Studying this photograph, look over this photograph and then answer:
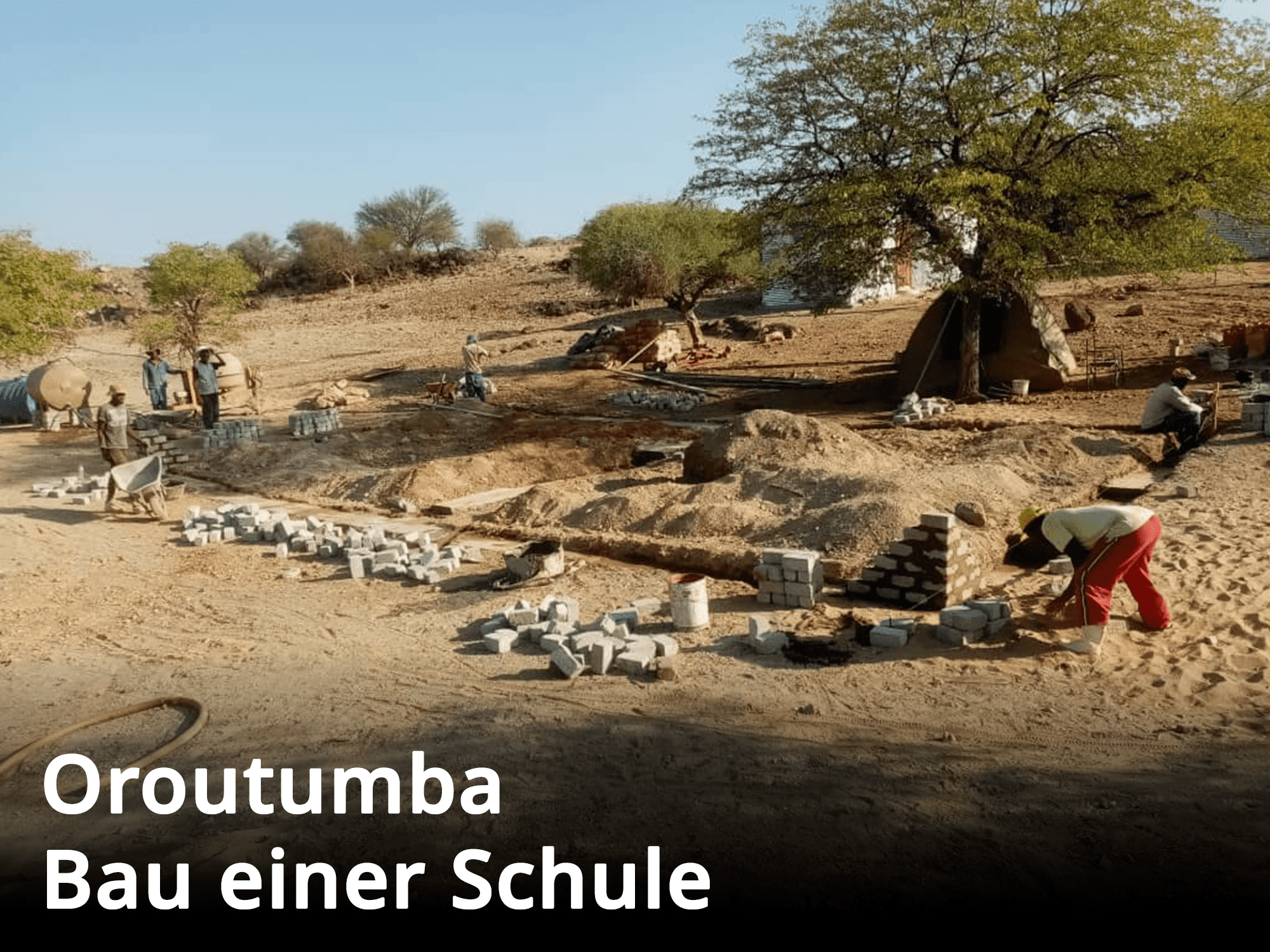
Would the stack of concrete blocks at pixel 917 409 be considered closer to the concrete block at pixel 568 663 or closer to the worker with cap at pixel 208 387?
the concrete block at pixel 568 663

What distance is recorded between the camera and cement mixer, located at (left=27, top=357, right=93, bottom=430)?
766 inches

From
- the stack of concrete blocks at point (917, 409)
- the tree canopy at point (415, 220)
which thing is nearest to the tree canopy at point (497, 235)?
the tree canopy at point (415, 220)

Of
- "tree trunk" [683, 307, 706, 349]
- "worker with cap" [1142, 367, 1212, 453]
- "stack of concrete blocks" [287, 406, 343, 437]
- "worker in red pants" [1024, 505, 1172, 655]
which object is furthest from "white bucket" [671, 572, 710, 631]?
"tree trunk" [683, 307, 706, 349]

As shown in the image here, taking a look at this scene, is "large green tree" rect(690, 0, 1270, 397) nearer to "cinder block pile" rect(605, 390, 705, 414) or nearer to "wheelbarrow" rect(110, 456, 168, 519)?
"cinder block pile" rect(605, 390, 705, 414)

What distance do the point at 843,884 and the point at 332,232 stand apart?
5482cm

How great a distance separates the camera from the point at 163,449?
16312 mm

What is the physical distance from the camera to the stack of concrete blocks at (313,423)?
17.2m

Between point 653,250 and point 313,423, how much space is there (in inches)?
693

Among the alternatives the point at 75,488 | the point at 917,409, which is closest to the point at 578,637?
the point at 917,409

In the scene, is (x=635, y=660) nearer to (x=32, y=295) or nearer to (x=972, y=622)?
(x=972, y=622)

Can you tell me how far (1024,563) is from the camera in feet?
29.8

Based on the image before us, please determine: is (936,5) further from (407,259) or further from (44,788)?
(407,259)

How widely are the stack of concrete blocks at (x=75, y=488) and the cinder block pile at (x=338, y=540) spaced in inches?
82.5

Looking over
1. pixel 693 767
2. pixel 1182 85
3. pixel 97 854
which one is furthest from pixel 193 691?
pixel 1182 85
